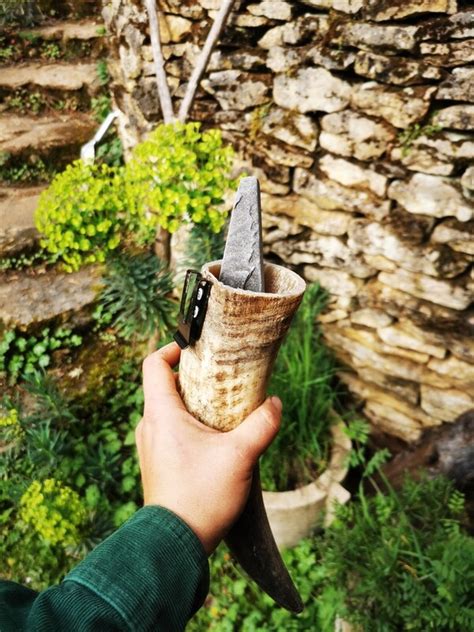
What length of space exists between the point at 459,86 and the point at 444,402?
167cm

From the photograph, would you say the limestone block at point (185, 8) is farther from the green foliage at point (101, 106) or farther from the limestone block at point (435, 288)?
the limestone block at point (435, 288)

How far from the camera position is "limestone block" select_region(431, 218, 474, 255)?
2.30 meters

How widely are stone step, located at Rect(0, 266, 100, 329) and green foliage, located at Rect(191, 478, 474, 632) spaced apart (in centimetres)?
182

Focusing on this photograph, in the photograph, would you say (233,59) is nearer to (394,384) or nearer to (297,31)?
(297,31)

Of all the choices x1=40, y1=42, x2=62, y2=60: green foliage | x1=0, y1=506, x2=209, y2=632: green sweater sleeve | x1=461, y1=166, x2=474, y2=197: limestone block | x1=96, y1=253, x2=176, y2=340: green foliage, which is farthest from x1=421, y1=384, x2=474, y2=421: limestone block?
x1=40, y1=42, x2=62, y2=60: green foliage

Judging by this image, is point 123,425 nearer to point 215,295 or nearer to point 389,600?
point 389,600

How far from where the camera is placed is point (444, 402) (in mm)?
2783

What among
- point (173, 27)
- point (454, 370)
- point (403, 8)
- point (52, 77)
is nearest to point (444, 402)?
point (454, 370)

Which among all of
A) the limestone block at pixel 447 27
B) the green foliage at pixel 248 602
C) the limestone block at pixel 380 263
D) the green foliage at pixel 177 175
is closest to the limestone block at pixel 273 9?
the limestone block at pixel 447 27

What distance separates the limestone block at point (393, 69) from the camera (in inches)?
83.7

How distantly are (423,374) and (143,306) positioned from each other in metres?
1.68

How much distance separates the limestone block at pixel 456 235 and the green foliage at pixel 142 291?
4.94 ft

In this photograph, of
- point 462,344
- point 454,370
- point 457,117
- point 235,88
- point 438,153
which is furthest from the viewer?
point 235,88

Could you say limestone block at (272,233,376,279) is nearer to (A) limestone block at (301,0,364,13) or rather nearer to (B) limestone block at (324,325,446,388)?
(B) limestone block at (324,325,446,388)
